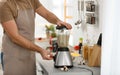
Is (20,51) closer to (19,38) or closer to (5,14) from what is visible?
(19,38)

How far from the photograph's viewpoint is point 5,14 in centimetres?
194

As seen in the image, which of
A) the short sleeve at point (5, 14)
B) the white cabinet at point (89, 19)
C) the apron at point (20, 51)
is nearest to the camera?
the short sleeve at point (5, 14)

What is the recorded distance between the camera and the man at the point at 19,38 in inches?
77.1

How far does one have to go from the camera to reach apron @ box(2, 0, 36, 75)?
2074 mm

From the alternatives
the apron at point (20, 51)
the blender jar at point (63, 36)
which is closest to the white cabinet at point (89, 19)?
the blender jar at point (63, 36)

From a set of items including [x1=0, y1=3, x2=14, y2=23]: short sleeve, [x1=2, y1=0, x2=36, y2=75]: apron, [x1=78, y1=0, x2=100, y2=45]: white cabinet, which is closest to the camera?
[x1=0, y1=3, x2=14, y2=23]: short sleeve

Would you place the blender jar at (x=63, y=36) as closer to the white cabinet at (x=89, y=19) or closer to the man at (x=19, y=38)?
the man at (x=19, y=38)

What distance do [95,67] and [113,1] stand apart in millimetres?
748

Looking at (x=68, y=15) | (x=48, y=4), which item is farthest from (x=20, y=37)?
(x=48, y=4)

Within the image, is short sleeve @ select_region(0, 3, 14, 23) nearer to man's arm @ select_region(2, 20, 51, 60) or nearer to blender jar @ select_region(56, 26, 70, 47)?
man's arm @ select_region(2, 20, 51, 60)

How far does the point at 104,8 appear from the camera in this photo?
1509mm

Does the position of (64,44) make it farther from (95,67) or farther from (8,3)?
(8,3)

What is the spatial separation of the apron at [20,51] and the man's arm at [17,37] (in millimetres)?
98

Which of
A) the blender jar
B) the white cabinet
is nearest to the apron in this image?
the blender jar
